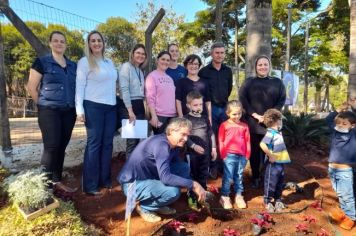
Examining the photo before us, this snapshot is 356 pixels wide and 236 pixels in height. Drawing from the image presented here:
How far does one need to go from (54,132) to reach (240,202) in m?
2.29

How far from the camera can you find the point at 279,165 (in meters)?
4.34

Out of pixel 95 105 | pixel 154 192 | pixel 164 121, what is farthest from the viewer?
pixel 164 121

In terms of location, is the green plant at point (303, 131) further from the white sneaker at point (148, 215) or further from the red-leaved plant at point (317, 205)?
the white sneaker at point (148, 215)

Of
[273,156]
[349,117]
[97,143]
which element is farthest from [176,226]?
[349,117]

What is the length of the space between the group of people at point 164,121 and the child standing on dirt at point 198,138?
0.04 ft

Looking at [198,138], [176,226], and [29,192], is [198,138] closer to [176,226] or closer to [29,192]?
[176,226]

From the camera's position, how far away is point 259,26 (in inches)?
219

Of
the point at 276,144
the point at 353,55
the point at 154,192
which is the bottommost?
the point at 154,192

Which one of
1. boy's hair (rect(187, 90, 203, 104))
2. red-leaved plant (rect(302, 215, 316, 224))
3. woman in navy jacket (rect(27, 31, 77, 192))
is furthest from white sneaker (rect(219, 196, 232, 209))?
woman in navy jacket (rect(27, 31, 77, 192))

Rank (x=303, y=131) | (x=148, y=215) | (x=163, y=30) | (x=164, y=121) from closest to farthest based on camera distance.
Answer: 1. (x=148, y=215)
2. (x=164, y=121)
3. (x=303, y=131)
4. (x=163, y=30)

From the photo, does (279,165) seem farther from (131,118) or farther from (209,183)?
(131,118)

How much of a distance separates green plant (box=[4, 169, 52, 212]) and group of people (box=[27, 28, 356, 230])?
76 cm

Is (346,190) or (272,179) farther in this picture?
(346,190)

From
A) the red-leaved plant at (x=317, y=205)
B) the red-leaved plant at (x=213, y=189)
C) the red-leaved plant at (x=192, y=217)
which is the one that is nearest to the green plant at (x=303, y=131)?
the red-leaved plant at (x=317, y=205)
